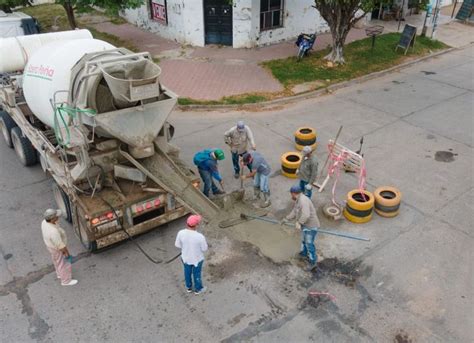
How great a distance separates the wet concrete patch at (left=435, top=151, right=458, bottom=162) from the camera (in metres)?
10.6

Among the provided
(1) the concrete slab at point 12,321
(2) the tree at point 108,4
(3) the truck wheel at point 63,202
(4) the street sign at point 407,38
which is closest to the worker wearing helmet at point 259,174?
(3) the truck wheel at point 63,202

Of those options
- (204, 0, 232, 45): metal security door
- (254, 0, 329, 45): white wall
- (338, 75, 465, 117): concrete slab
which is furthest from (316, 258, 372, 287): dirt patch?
(204, 0, 232, 45): metal security door

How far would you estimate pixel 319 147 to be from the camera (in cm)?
1127

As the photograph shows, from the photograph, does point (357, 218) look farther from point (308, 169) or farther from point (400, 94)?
point (400, 94)

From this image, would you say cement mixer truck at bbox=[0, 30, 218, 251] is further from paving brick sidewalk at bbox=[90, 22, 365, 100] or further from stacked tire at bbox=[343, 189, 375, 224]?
paving brick sidewalk at bbox=[90, 22, 365, 100]

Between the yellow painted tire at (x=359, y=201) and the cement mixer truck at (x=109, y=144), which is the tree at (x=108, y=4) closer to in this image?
the cement mixer truck at (x=109, y=144)

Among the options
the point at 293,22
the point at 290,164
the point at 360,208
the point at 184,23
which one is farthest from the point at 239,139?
the point at 293,22

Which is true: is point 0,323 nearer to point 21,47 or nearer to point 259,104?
point 21,47

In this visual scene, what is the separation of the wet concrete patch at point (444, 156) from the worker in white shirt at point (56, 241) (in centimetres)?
867

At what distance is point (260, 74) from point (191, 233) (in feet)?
35.7

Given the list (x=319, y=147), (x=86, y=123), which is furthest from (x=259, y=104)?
(x=86, y=123)

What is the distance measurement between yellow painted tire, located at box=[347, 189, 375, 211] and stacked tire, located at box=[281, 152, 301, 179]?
1.53 meters

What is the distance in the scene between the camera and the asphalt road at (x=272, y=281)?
616 cm

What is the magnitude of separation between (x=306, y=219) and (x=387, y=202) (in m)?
2.35
